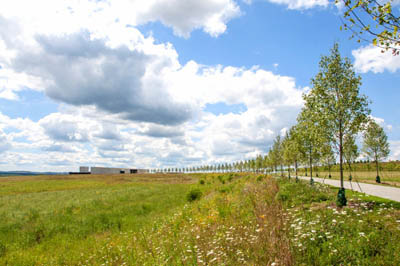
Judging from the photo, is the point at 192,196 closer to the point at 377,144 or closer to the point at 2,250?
the point at 2,250

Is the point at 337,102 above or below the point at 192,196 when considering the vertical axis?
above

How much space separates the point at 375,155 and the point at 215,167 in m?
137

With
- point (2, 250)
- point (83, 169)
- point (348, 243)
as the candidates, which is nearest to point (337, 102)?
point (348, 243)

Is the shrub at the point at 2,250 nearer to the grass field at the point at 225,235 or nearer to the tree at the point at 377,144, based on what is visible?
the grass field at the point at 225,235

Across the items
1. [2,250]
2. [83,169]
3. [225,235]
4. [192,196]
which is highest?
[225,235]

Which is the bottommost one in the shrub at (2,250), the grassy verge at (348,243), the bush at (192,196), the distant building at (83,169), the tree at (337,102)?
the distant building at (83,169)

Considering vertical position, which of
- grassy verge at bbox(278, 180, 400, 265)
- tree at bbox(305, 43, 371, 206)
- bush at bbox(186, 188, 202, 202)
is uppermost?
tree at bbox(305, 43, 371, 206)

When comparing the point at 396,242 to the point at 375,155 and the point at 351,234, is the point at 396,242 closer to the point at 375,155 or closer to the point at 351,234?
the point at 351,234

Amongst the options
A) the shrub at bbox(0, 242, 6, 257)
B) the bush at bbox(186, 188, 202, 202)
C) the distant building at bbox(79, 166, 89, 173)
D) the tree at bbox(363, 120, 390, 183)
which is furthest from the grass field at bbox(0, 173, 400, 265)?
the distant building at bbox(79, 166, 89, 173)

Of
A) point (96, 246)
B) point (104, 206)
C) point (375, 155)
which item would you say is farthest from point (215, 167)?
point (96, 246)

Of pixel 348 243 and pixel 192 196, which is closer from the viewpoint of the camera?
pixel 348 243

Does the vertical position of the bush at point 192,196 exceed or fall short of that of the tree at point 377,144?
it falls short

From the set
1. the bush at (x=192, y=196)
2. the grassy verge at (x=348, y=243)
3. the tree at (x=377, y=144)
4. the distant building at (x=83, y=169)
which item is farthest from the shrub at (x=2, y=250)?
the distant building at (x=83, y=169)

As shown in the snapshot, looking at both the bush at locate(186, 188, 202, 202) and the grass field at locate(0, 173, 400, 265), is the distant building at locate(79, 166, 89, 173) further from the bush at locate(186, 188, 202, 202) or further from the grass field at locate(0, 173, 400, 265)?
the bush at locate(186, 188, 202, 202)
